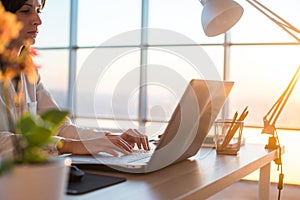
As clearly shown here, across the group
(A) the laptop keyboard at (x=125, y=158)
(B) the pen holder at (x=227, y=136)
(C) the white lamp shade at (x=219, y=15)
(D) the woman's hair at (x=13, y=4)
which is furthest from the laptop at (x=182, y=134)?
(D) the woman's hair at (x=13, y=4)

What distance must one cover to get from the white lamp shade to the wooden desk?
1.44 ft

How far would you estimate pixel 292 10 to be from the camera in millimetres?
4414

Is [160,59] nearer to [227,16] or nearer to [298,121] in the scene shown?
[298,121]

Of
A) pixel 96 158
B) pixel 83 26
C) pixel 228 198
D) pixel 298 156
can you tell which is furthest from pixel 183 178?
pixel 83 26

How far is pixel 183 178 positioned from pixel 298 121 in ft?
12.0

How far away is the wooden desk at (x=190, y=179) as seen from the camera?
2.94 feet

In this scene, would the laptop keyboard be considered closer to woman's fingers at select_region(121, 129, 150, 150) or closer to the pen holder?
woman's fingers at select_region(121, 129, 150, 150)

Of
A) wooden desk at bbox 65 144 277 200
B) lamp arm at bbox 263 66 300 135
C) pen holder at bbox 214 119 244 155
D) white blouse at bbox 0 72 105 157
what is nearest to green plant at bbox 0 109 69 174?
wooden desk at bbox 65 144 277 200

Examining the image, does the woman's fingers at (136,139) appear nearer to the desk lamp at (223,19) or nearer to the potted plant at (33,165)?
the desk lamp at (223,19)

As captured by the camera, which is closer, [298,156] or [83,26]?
[298,156]

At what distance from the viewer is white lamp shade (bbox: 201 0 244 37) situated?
1.58 m

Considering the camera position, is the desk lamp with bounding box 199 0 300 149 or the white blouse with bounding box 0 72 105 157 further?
the desk lamp with bounding box 199 0 300 149

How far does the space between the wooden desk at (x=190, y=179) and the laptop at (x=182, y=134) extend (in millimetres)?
24

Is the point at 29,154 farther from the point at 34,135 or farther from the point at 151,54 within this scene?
the point at 151,54
